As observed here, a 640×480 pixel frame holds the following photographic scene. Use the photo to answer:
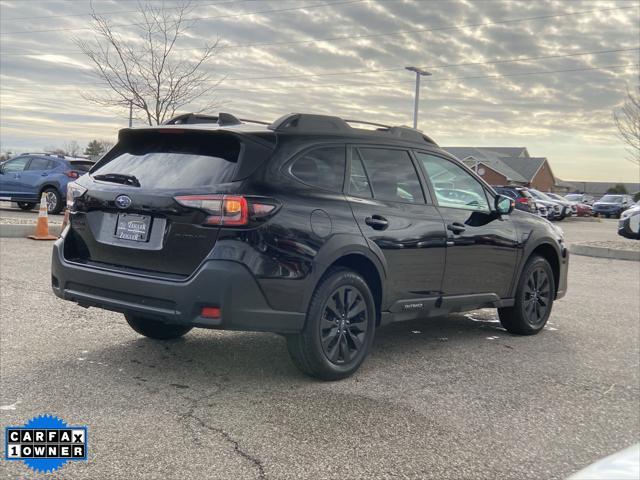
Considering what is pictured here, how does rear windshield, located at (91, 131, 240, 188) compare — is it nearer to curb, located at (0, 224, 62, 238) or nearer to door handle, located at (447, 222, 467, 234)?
door handle, located at (447, 222, 467, 234)

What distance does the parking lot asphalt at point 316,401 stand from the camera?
3.46 metres

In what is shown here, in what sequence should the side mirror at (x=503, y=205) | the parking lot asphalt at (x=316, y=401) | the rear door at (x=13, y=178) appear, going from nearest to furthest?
the parking lot asphalt at (x=316, y=401)
the side mirror at (x=503, y=205)
the rear door at (x=13, y=178)

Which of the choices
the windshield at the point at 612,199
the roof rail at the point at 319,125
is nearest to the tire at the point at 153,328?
the roof rail at the point at 319,125

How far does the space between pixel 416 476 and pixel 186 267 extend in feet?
6.10

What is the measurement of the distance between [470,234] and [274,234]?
224cm

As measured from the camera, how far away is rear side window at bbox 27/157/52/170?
18.7 m

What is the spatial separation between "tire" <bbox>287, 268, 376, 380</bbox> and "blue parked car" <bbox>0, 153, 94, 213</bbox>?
15232 mm

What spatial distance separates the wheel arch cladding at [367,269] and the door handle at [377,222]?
0.26 metres

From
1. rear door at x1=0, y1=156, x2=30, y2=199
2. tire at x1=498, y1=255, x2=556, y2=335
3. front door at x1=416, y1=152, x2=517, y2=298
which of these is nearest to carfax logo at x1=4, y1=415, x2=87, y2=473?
front door at x1=416, y1=152, x2=517, y2=298

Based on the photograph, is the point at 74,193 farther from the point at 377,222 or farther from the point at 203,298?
the point at 377,222

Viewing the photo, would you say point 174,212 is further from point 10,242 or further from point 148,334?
point 10,242

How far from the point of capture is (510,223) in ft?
21.0

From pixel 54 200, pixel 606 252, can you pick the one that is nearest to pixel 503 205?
pixel 606 252

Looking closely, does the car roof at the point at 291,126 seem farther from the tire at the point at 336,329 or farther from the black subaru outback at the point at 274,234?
the tire at the point at 336,329
